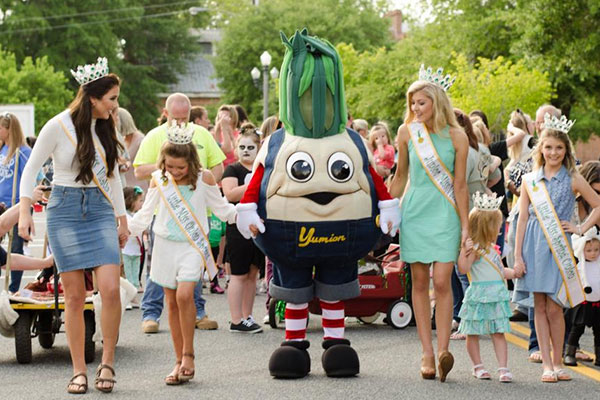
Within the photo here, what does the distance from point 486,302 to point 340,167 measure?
1439mm

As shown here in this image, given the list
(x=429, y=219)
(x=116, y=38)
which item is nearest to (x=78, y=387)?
(x=429, y=219)

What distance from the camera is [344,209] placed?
25.8 ft

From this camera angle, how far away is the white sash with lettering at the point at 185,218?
26.6 feet

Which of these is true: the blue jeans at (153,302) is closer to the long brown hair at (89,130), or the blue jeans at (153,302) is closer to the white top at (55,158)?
the long brown hair at (89,130)

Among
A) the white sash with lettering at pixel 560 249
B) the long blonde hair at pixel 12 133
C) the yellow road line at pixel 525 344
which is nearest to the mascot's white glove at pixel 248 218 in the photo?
the white sash with lettering at pixel 560 249

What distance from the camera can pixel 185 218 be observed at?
8.13m

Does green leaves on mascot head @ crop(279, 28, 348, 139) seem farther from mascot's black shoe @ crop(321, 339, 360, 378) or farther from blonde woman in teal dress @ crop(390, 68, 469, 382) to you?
mascot's black shoe @ crop(321, 339, 360, 378)

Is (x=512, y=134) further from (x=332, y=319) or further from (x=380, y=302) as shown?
(x=332, y=319)

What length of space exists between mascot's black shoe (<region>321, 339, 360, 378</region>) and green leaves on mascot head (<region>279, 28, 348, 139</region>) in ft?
4.79

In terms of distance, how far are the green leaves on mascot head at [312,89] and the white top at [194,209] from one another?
744 millimetres

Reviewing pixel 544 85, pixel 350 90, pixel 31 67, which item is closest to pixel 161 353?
pixel 544 85

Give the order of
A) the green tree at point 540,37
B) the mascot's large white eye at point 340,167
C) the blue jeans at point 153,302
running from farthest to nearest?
1. the green tree at point 540,37
2. the blue jeans at point 153,302
3. the mascot's large white eye at point 340,167

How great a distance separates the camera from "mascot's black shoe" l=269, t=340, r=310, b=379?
7988 mm

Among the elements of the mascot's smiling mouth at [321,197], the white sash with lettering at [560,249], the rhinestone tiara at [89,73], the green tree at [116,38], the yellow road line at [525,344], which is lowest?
the yellow road line at [525,344]
